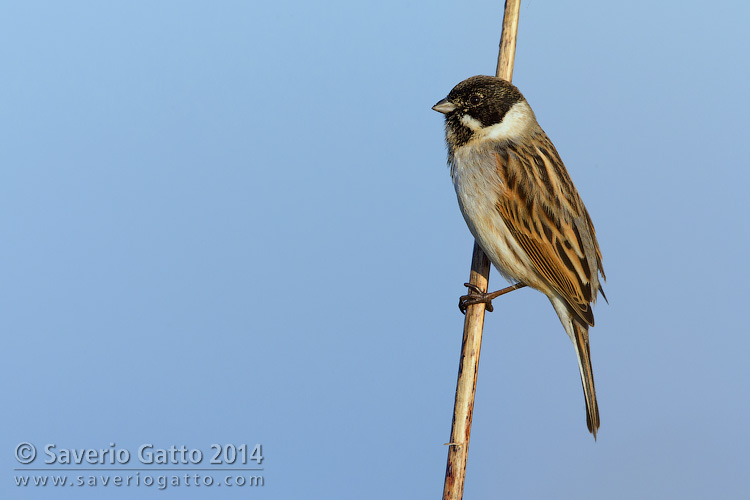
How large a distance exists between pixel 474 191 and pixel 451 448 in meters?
1.14

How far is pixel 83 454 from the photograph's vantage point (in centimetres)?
299

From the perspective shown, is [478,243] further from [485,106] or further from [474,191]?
[485,106]

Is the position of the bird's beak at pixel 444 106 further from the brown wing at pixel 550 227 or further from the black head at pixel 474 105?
the brown wing at pixel 550 227

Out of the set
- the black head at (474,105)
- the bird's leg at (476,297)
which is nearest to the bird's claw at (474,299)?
the bird's leg at (476,297)

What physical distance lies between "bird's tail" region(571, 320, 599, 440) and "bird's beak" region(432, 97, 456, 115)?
112cm

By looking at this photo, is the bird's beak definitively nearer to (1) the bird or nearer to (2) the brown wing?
(1) the bird

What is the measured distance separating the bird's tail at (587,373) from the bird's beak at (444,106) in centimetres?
112

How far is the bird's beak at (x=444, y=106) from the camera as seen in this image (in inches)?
126

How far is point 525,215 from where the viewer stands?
2980mm

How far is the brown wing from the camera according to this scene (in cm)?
297

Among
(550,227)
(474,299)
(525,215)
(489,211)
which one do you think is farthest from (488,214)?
(474,299)

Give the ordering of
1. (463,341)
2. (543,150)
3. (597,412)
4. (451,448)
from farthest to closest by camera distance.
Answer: (543,150), (597,412), (463,341), (451,448)

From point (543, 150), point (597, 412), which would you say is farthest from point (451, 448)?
point (543, 150)

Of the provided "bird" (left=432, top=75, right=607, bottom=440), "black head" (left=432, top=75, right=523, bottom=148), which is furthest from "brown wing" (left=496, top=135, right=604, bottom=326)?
"black head" (left=432, top=75, right=523, bottom=148)
